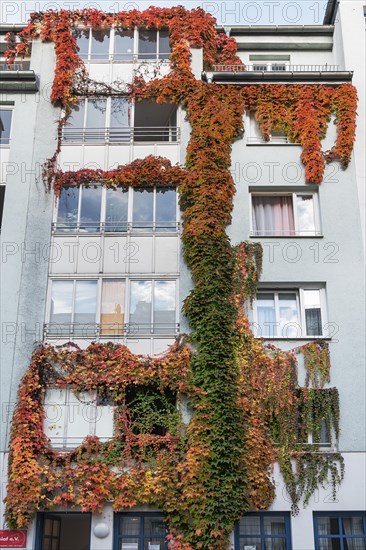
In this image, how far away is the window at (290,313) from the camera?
19359mm

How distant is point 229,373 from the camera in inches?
712

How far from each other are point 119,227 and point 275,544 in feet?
35.6

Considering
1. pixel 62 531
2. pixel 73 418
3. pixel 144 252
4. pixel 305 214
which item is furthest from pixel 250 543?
pixel 305 214

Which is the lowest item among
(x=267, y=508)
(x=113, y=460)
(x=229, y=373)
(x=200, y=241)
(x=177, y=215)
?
(x=267, y=508)

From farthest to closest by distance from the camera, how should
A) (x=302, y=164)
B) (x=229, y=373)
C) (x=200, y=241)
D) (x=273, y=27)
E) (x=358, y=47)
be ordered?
(x=273, y=27) → (x=358, y=47) → (x=302, y=164) → (x=200, y=241) → (x=229, y=373)

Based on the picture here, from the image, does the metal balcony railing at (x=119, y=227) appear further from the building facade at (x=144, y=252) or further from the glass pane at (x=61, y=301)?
the glass pane at (x=61, y=301)

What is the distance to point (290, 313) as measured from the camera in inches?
779

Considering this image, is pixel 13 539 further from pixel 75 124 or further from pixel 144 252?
pixel 75 124

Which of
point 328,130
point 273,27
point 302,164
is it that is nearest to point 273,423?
point 302,164

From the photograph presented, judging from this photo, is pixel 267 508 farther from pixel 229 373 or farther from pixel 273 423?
pixel 229 373

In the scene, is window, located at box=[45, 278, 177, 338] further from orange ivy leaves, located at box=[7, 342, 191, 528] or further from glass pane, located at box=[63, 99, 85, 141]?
glass pane, located at box=[63, 99, 85, 141]

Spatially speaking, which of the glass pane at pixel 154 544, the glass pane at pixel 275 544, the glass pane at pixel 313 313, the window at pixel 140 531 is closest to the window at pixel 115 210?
the glass pane at pixel 313 313

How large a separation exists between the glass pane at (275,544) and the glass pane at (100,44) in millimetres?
17478

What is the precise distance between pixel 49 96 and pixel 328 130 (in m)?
10.0
